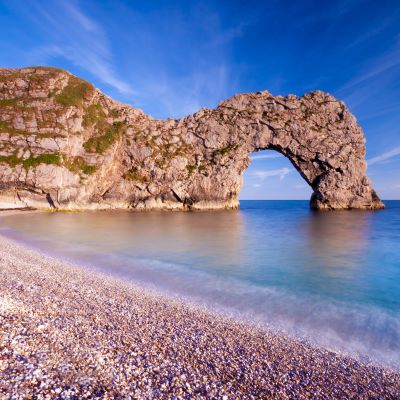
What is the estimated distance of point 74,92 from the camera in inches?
2928

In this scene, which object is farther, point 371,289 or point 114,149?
point 114,149

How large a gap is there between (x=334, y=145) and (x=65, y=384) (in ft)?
287

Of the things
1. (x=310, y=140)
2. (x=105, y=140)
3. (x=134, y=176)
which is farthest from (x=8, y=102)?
(x=310, y=140)

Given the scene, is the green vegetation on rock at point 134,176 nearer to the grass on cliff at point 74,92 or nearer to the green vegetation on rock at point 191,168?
the green vegetation on rock at point 191,168

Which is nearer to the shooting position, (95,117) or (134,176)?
(95,117)

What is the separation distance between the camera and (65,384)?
418cm

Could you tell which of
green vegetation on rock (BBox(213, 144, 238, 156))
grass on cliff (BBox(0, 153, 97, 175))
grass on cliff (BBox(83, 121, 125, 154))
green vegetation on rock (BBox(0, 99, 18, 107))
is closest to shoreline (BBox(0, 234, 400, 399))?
grass on cliff (BBox(0, 153, 97, 175))

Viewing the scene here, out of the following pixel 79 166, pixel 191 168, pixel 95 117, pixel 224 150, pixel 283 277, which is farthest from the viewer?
pixel 224 150

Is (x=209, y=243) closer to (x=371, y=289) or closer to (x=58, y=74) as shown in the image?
(x=371, y=289)

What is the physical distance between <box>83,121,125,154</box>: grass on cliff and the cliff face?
26 cm

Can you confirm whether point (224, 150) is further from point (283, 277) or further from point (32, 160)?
point (283, 277)

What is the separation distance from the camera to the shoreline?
436cm

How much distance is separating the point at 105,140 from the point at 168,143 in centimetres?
1826

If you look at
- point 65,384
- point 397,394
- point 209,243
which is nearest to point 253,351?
point 397,394
